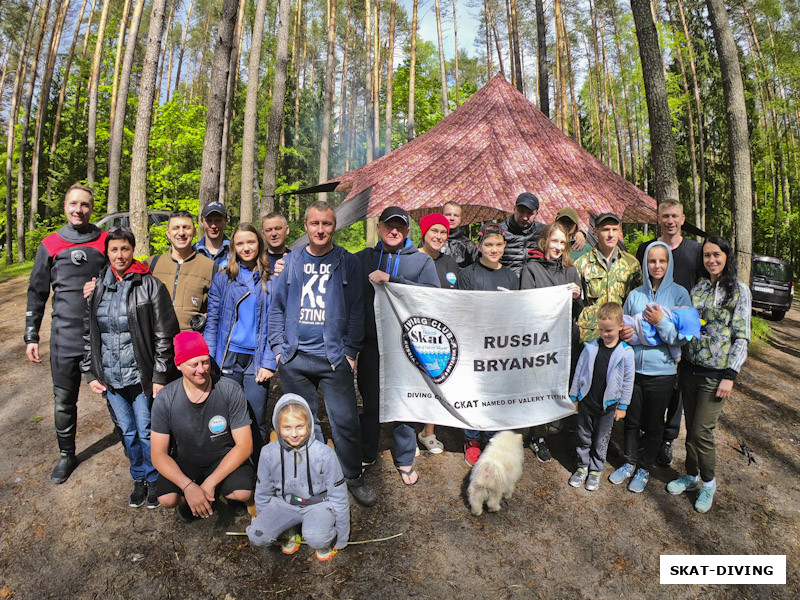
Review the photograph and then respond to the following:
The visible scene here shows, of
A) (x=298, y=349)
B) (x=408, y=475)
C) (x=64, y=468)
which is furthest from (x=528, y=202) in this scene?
(x=64, y=468)

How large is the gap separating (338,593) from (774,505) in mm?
3449

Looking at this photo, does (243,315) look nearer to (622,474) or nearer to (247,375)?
(247,375)

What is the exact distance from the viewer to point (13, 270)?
1658cm

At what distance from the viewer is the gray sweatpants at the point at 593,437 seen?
3729 millimetres

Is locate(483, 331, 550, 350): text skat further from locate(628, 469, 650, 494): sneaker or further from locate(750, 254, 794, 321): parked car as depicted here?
locate(750, 254, 794, 321): parked car

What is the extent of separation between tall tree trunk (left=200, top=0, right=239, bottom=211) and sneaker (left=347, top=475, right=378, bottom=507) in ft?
17.7

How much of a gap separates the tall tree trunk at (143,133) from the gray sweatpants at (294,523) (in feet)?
23.7

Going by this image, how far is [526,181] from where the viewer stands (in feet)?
26.1

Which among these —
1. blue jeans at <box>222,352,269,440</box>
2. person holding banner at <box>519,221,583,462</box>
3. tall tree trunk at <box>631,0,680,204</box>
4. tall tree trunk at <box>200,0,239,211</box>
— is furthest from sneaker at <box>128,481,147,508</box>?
tall tree trunk at <box>631,0,680,204</box>

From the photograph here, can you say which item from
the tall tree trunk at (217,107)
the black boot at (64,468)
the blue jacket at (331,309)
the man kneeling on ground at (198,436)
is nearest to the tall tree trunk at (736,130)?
the blue jacket at (331,309)

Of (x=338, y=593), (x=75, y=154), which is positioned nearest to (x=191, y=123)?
(x=75, y=154)

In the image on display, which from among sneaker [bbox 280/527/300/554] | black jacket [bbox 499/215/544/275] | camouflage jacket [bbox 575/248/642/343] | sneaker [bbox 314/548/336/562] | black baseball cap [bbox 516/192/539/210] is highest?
black baseball cap [bbox 516/192/539/210]

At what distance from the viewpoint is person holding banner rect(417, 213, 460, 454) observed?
3812 mm

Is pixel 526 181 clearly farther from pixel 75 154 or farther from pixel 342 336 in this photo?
pixel 75 154
